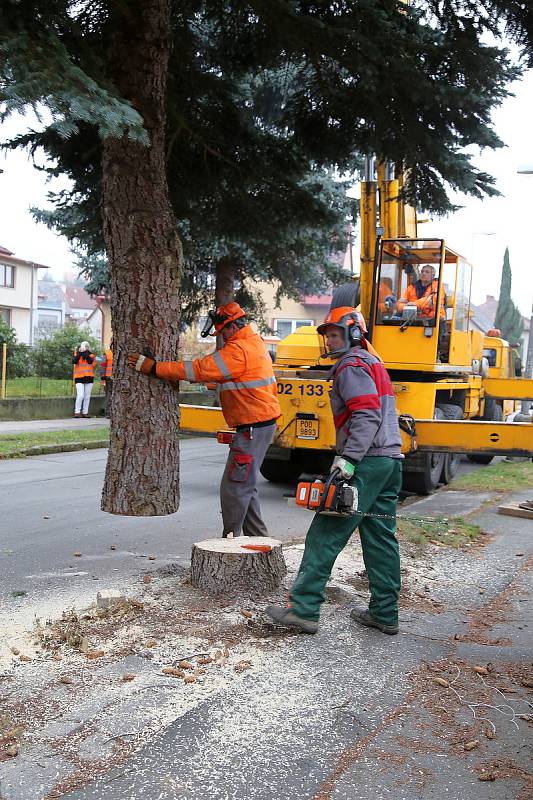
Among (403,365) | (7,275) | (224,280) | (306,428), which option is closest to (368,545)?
(306,428)

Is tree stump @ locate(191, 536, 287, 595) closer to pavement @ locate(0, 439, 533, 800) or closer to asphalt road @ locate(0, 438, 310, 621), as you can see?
pavement @ locate(0, 439, 533, 800)

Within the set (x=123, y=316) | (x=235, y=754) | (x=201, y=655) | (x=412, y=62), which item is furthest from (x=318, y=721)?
(x=412, y=62)

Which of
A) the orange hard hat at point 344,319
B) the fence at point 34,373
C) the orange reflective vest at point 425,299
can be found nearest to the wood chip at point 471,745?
the orange hard hat at point 344,319

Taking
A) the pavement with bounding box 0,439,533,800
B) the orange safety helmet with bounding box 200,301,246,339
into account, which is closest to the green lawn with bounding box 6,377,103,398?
the pavement with bounding box 0,439,533,800

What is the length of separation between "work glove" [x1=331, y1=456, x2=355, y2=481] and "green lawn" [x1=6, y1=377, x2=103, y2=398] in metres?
14.9

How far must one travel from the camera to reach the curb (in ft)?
43.8

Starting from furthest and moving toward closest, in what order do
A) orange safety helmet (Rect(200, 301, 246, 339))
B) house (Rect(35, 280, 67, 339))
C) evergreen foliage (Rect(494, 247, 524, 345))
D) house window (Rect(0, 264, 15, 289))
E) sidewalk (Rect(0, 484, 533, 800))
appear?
evergreen foliage (Rect(494, 247, 524, 345)) → house (Rect(35, 280, 67, 339)) → house window (Rect(0, 264, 15, 289)) → orange safety helmet (Rect(200, 301, 246, 339)) → sidewalk (Rect(0, 484, 533, 800))

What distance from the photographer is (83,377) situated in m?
19.4

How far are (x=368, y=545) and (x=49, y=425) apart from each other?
44.7 ft

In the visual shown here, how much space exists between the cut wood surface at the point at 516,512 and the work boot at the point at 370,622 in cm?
485

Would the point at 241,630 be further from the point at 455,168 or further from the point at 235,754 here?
the point at 455,168

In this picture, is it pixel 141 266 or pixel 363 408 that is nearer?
pixel 363 408

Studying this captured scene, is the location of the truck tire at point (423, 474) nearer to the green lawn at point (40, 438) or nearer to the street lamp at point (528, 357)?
the street lamp at point (528, 357)

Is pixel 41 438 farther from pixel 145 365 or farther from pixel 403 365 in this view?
pixel 145 365
